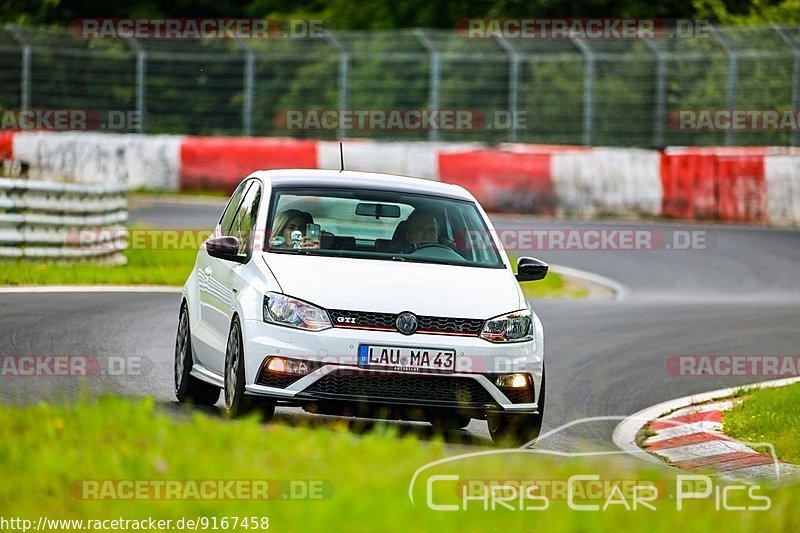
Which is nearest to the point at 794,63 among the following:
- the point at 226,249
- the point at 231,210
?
the point at 231,210

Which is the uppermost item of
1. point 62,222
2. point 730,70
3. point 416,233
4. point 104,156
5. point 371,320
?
point 416,233

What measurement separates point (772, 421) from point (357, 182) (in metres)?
3.28

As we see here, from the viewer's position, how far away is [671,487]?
6.97m

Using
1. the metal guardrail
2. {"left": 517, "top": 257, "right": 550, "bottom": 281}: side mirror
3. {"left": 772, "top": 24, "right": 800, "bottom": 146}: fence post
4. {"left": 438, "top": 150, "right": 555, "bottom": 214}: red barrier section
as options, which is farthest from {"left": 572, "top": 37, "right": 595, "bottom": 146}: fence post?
{"left": 517, "top": 257, "right": 550, "bottom": 281}: side mirror

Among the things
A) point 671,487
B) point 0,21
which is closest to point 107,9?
point 0,21

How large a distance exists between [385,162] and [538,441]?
2044cm

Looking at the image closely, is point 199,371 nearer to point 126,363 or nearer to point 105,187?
point 126,363

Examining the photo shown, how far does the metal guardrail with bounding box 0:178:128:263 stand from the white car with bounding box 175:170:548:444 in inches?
352

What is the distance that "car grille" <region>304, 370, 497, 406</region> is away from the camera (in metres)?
9.26

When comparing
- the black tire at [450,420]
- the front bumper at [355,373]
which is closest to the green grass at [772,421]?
the black tire at [450,420]

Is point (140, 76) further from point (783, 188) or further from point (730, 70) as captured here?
point (783, 188)

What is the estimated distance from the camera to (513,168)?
94.3ft

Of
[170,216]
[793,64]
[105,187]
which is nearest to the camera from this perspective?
[105,187]

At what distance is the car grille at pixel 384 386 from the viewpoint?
30.4ft
